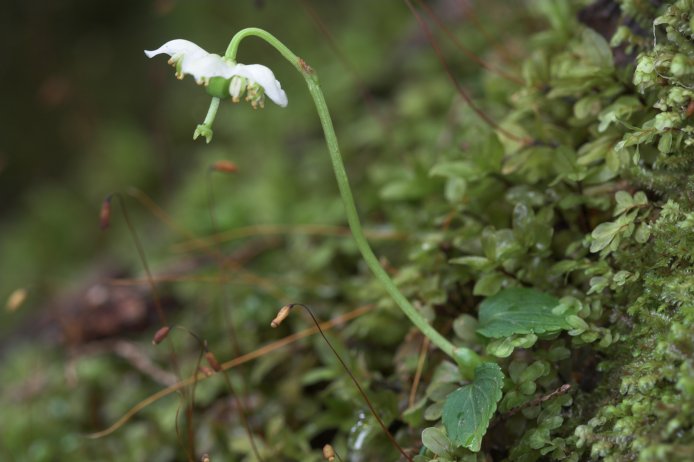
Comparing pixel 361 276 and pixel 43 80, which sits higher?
pixel 43 80

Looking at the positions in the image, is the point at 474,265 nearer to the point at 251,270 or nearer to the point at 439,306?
the point at 439,306

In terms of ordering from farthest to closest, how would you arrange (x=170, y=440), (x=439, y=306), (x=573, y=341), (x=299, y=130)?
(x=299, y=130) → (x=170, y=440) → (x=439, y=306) → (x=573, y=341)

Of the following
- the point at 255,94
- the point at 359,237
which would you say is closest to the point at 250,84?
the point at 255,94

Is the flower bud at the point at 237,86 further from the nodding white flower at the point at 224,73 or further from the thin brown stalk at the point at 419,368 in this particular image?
the thin brown stalk at the point at 419,368

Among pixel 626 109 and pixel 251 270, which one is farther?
pixel 251 270

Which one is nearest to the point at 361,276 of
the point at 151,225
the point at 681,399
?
the point at 681,399

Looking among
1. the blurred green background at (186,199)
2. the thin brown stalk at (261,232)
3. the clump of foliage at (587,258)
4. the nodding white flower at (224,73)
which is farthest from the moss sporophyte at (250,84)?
the thin brown stalk at (261,232)

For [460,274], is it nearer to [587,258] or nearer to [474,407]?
[587,258]

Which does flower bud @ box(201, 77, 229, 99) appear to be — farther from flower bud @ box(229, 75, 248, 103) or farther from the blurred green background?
the blurred green background

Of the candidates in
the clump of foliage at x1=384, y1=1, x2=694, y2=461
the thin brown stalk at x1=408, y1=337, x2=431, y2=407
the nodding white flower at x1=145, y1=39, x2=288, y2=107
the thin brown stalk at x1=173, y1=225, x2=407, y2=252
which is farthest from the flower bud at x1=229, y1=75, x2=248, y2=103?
the thin brown stalk at x1=173, y1=225, x2=407, y2=252
